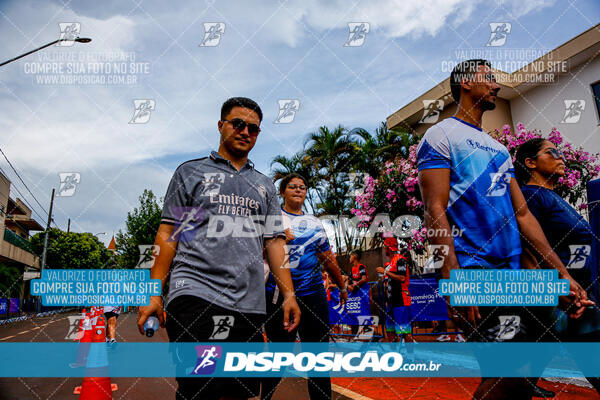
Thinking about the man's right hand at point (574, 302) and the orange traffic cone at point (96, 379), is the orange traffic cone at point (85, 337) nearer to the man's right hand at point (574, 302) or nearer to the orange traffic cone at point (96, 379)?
the orange traffic cone at point (96, 379)

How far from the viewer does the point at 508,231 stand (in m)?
2.08

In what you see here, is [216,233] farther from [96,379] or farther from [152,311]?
[96,379]

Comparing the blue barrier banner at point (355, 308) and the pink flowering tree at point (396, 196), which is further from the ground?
the pink flowering tree at point (396, 196)

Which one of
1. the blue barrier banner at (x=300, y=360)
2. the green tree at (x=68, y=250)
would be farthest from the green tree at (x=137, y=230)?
A: the blue barrier banner at (x=300, y=360)

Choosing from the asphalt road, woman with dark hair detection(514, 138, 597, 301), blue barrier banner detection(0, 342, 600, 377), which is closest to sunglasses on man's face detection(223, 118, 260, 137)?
blue barrier banner detection(0, 342, 600, 377)

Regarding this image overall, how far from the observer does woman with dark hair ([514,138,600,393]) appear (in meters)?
2.24

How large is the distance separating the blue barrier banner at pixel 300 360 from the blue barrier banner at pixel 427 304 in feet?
1.68

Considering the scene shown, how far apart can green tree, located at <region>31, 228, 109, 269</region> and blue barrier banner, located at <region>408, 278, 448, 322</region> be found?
52.9 metres

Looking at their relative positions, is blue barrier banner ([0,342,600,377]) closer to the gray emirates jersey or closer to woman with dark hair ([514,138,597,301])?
the gray emirates jersey

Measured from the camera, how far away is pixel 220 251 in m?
2.25

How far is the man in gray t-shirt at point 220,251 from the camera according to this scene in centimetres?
207

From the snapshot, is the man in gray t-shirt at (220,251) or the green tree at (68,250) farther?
the green tree at (68,250)

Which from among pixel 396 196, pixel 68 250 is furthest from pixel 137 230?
pixel 396 196

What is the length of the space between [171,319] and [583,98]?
15.7 m
